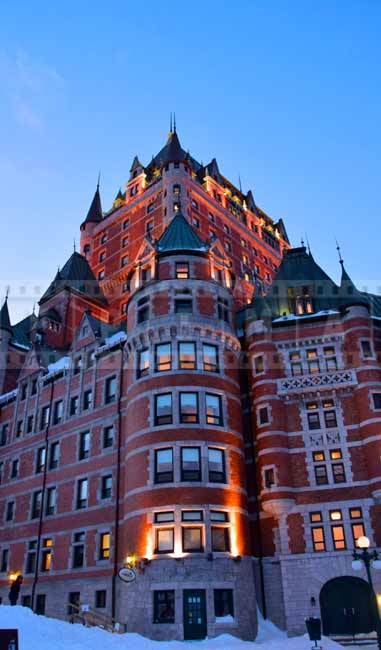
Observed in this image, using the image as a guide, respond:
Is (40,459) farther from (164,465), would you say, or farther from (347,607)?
(347,607)

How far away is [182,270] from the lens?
42.0 meters

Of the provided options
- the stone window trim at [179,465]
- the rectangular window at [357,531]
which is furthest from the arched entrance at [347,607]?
the stone window trim at [179,465]

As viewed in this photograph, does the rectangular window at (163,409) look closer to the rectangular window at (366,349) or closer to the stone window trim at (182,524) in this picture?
the stone window trim at (182,524)

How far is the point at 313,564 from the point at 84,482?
58.2 feet

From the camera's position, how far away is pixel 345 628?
32.4 m

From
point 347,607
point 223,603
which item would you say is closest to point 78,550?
point 223,603

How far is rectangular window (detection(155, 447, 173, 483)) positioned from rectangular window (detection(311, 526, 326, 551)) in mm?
9354

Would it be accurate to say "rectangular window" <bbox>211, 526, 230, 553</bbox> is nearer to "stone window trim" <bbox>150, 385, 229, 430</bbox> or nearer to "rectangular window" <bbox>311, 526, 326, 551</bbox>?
"rectangular window" <bbox>311, 526, 326, 551</bbox>

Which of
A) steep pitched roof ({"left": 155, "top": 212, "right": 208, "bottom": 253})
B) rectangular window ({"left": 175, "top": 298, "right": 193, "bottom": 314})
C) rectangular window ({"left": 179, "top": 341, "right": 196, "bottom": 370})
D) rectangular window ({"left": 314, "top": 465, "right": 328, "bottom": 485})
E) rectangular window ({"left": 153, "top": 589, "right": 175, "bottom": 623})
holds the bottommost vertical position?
rectangular window ({"left": 153, "top": 589, "right": 175, "bottom": 623})

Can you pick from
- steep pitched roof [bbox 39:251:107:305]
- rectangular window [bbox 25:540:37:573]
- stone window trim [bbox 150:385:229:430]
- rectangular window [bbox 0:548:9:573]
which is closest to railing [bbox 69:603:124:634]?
rectangular window [bbox 25:540:37:573]

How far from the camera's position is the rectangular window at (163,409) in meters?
36.2

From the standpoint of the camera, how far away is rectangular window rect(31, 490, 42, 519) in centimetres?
4666

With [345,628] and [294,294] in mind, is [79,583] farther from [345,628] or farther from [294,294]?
[294,294]

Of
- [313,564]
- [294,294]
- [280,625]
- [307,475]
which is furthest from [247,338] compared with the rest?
[280,625]
